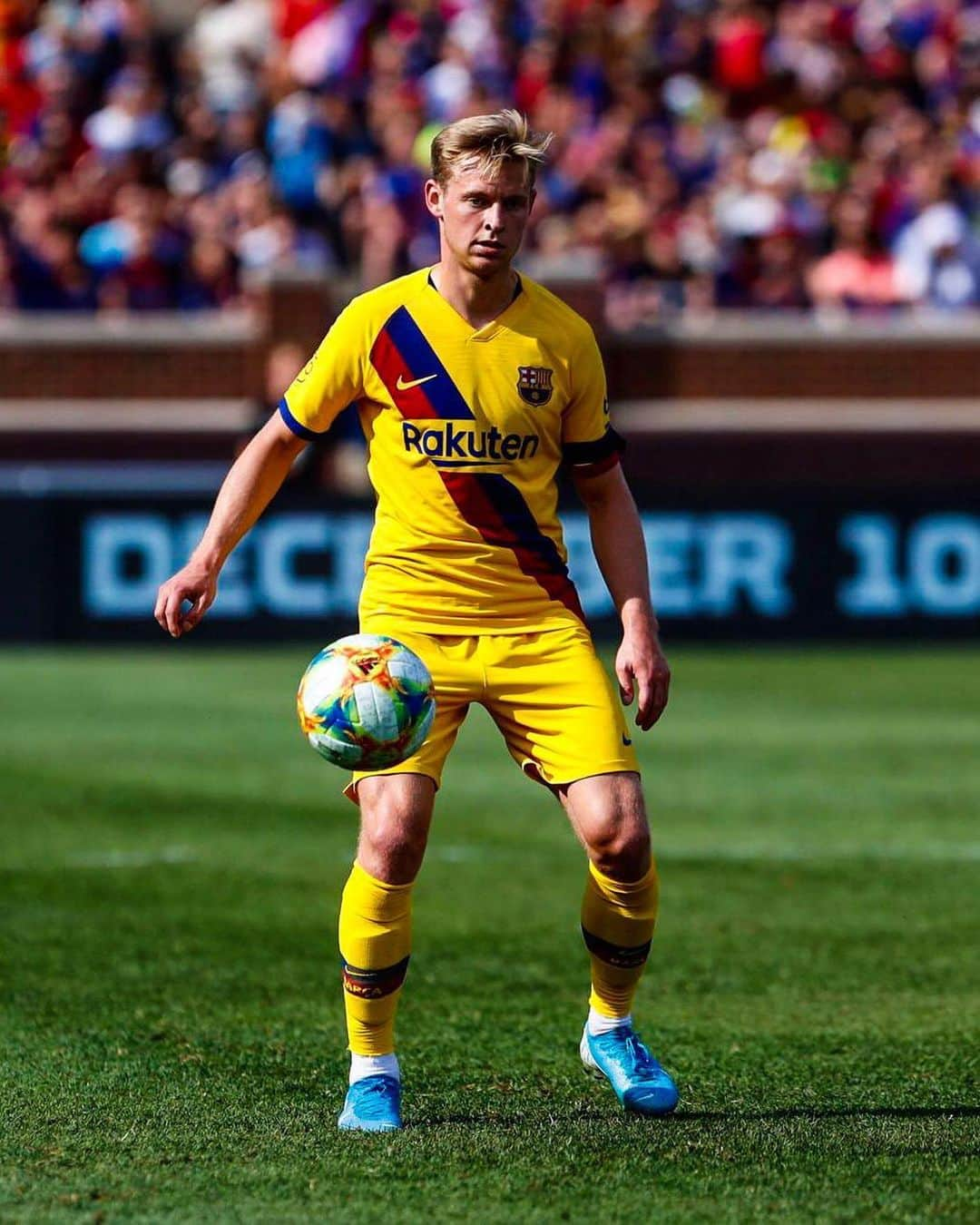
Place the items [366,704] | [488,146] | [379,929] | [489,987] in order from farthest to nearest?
[489,987] → [379,929] → [488,146] → [366,704]

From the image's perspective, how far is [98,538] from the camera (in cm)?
1855

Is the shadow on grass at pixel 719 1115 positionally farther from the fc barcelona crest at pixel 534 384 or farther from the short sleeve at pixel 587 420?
the fc barcelona crest at pixel 534 384

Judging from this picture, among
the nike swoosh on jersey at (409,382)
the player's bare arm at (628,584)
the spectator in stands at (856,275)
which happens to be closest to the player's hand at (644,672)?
the player's bare arm at (628,584)

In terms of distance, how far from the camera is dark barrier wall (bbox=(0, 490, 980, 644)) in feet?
60.7

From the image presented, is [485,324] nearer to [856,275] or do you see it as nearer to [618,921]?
[618,921]

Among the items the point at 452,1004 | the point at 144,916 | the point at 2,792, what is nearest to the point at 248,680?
the point at 2,792

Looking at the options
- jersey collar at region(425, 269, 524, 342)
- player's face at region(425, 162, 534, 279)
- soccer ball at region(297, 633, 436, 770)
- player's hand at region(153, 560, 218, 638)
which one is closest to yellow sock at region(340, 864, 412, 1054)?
soccer ball at region(297, 633, 436, 770)

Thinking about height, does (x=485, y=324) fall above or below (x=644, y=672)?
above

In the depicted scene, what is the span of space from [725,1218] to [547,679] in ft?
4.95

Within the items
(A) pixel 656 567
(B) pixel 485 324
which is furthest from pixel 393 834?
(A) pixel 656 567

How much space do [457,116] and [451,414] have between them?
54.7ft

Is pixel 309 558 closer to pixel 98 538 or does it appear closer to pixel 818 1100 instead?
pixel 98 538

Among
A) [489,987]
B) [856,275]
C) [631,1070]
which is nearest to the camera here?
[631,1070]

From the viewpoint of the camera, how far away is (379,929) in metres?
5.57
